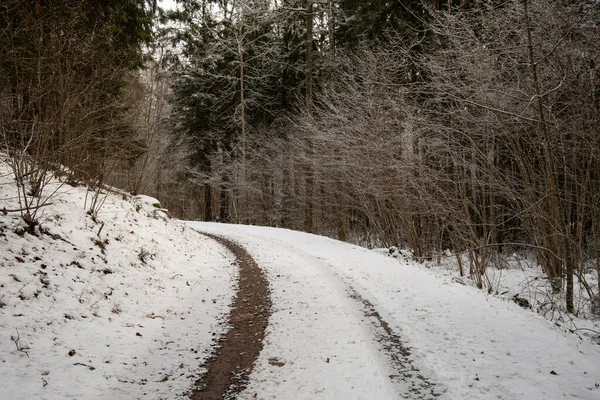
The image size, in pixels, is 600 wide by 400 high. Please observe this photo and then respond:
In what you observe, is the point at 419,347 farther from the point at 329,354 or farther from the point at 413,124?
the point at 413,124

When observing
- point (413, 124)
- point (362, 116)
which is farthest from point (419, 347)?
point (362, 116)

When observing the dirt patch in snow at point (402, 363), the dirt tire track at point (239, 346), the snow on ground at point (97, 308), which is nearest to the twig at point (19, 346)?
the snow on ground at point (97, 308)

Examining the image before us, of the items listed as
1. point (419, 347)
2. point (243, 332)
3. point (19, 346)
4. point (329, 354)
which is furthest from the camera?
point (243, 332)

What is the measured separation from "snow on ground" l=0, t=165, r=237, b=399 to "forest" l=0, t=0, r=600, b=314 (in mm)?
1069

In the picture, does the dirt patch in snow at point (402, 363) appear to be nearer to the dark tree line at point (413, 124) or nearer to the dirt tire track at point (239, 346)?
the dirt tire track at point (239, 346)

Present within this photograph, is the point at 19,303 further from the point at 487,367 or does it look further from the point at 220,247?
the point at 220,247

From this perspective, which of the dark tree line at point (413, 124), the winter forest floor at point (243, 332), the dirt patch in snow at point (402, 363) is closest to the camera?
the dirt patch in snow at point (402, 363)

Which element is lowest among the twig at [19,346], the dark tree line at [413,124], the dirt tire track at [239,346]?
the dirt tire track at [239,346]

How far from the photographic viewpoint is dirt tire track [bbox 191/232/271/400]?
145 inches

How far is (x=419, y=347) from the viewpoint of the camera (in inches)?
170

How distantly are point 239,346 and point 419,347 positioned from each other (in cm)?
239

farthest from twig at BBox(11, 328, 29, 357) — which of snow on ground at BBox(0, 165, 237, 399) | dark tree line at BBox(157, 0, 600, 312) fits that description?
dark tree line at BBox(157, 0, 600, 312)

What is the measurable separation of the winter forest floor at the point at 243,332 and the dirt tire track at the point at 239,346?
23 mm

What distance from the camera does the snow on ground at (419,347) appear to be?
3449mm
